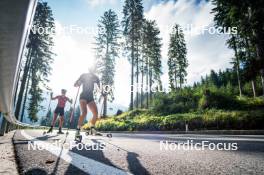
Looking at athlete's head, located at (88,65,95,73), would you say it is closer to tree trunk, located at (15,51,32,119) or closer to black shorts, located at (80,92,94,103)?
black shorts, located at (80,92,94,103)

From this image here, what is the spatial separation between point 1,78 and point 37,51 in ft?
86.1

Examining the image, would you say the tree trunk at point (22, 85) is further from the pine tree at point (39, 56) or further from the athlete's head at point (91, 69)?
the athlete's head at point (91, 69)

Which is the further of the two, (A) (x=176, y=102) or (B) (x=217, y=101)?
(A) (x=176, y=102)

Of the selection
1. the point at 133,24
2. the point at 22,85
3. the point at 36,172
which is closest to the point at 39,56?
the point at 22,85

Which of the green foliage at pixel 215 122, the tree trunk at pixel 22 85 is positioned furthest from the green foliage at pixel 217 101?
the tree trunk at pixel 22 85

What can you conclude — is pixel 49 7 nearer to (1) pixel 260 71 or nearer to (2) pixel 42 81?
(2) pixel 42 81

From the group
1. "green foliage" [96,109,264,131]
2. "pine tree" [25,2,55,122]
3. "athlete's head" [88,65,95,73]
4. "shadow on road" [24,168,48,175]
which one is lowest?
"shadow on road" [24,168,48,175]

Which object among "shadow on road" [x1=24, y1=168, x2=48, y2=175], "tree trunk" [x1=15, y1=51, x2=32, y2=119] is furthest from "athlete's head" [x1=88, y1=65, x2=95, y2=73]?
"tree trunk" [x1=15, y1=51, x2=32, y2=119]

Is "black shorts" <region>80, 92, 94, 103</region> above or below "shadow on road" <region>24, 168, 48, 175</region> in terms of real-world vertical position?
above

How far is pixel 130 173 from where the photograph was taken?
6.64 ft

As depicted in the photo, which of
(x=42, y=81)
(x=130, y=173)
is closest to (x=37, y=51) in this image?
(x=42, y=81)

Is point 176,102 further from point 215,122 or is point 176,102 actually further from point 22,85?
point 22,85

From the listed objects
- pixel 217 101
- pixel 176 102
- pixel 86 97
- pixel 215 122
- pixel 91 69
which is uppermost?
pixel 176 102

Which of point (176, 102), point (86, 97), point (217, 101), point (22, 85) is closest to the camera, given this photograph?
point (86, 97)
